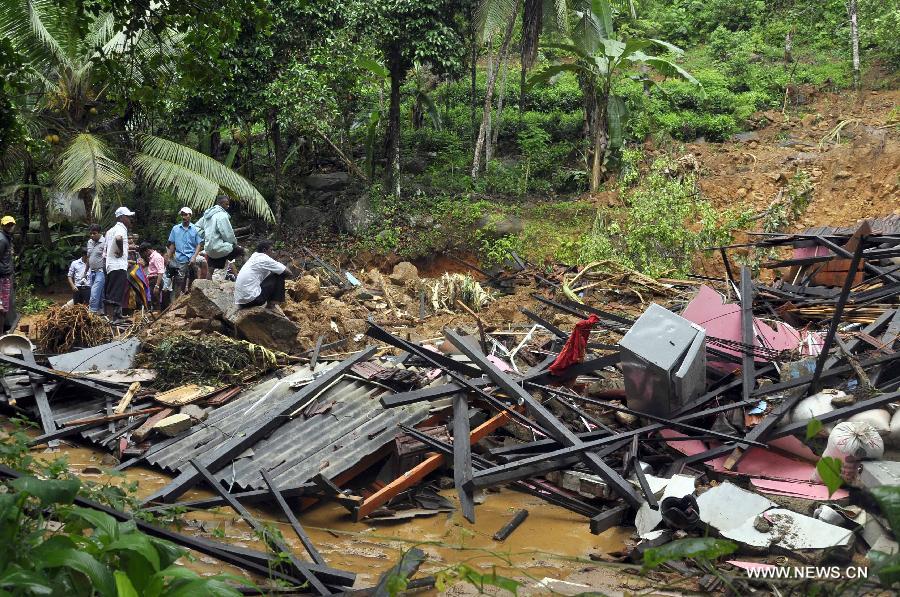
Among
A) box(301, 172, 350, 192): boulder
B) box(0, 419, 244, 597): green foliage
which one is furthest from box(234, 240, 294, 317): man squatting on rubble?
box(301, 172, 350, 192): boulder

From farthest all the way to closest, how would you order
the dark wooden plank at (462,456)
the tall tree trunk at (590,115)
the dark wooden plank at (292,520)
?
the tall tree trunk at (590,115) < the dark wooden plank at (462,456) < the dark wooden plank at (292,520)

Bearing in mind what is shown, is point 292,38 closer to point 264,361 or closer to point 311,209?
point 311,209

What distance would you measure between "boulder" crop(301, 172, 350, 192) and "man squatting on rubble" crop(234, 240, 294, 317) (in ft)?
31.0

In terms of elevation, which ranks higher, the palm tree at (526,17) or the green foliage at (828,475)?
the palm tree at (526,17)

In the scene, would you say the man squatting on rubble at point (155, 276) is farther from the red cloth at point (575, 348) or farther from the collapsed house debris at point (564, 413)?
the red cloth at point (575, 348)

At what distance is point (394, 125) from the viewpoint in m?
17.8

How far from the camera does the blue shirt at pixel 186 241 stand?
1255 cm

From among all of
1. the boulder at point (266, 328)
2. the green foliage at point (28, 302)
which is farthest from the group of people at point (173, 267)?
the green foliage at point (28, 302)

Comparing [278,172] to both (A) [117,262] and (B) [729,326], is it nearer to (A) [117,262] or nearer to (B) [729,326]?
(A) [117,262]

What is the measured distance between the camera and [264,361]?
890 cm

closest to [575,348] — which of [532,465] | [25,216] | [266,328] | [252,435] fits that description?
[532,465]

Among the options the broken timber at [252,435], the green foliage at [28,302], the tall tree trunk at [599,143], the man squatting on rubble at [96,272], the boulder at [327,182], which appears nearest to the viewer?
the broken timber at [252,435]

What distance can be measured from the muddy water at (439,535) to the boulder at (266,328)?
270 cm

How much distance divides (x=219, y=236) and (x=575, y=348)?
631 centimetres
